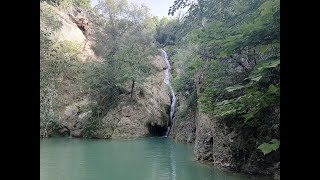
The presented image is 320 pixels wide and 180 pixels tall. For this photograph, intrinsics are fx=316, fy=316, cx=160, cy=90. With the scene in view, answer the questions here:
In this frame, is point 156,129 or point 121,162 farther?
point 156,129

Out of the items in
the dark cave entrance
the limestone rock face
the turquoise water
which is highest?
the limestone rock face

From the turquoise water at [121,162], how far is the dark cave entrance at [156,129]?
8.53 ft

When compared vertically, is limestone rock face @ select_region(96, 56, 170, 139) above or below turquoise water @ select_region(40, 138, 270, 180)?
above

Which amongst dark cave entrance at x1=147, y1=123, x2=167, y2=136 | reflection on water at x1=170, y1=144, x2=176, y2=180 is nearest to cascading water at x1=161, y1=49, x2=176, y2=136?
dark cave entrance at x1=147, y1=123, x2=167, y2=136

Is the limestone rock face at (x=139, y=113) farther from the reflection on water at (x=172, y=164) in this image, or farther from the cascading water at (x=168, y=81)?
the reflection on water at (x=172, y=164)

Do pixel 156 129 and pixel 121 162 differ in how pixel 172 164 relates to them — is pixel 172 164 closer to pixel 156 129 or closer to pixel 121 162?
pixel 121 162

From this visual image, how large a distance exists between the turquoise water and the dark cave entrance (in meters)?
2.60

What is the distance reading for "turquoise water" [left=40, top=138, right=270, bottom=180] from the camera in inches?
303

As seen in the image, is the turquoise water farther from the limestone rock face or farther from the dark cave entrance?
the dark cave entrance

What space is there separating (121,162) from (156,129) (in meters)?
7.06

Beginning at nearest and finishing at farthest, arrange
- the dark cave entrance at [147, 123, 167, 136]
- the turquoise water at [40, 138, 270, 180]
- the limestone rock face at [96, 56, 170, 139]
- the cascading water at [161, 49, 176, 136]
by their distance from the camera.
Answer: the turquoise water at [40, 138, 270, 180]
the limestone rock face at [96, 56, 170, 139]
the dark cave entrance at [147, 123, 167, 136]
the cascading water at [161, 49, 176, 136]

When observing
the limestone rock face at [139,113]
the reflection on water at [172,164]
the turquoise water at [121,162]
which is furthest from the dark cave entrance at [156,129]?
the reflection on water at [172,164]

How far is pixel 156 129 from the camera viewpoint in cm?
1648

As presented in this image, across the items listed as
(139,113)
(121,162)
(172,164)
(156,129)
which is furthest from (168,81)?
(172,164)
